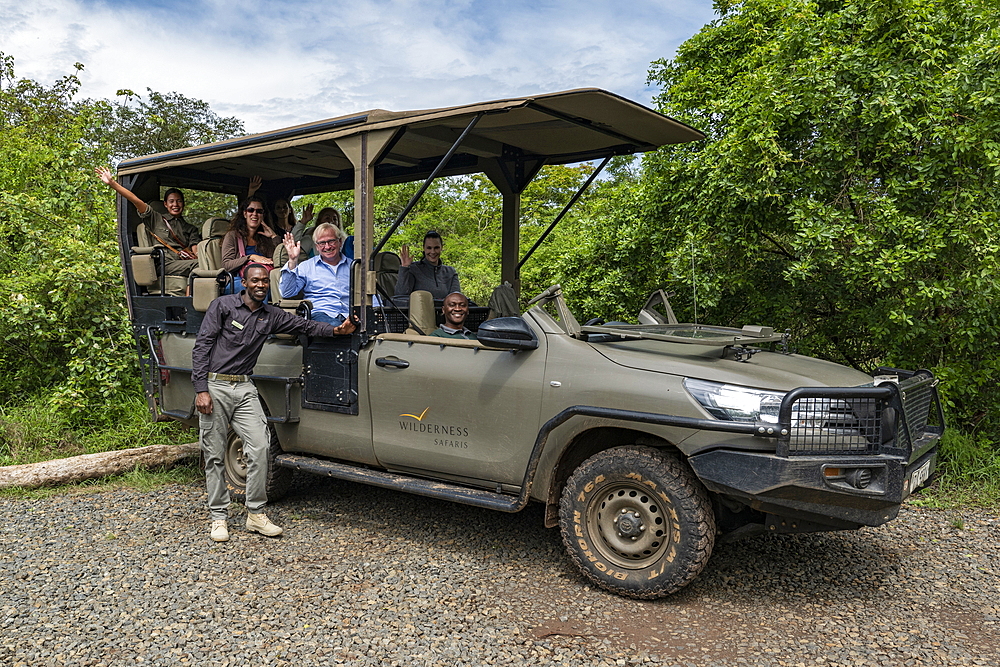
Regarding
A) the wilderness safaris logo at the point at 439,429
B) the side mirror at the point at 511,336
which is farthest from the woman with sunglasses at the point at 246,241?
the side mirror at the point at 511,336

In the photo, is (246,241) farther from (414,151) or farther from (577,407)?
(577,407)

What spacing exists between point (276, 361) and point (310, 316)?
1.41 ft

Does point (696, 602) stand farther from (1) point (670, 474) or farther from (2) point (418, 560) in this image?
(2) point (418, 560)

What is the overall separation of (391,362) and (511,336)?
1.01 m

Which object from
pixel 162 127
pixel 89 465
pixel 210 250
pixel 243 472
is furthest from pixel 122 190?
pixel 162 127

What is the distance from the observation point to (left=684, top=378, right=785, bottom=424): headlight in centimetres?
389

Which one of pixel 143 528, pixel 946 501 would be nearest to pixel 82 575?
pixel 143 528

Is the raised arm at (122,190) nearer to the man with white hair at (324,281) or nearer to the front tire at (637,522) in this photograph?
the man with white hair at (324,281)

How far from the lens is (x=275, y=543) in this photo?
17.3ft

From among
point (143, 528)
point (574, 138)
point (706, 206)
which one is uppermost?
point (574, 138)

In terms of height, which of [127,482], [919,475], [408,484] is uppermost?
[919,475]

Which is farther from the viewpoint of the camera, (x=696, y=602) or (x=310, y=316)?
(x=310, y=316)

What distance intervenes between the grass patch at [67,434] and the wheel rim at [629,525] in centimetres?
488

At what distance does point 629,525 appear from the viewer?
4234 millimetres
